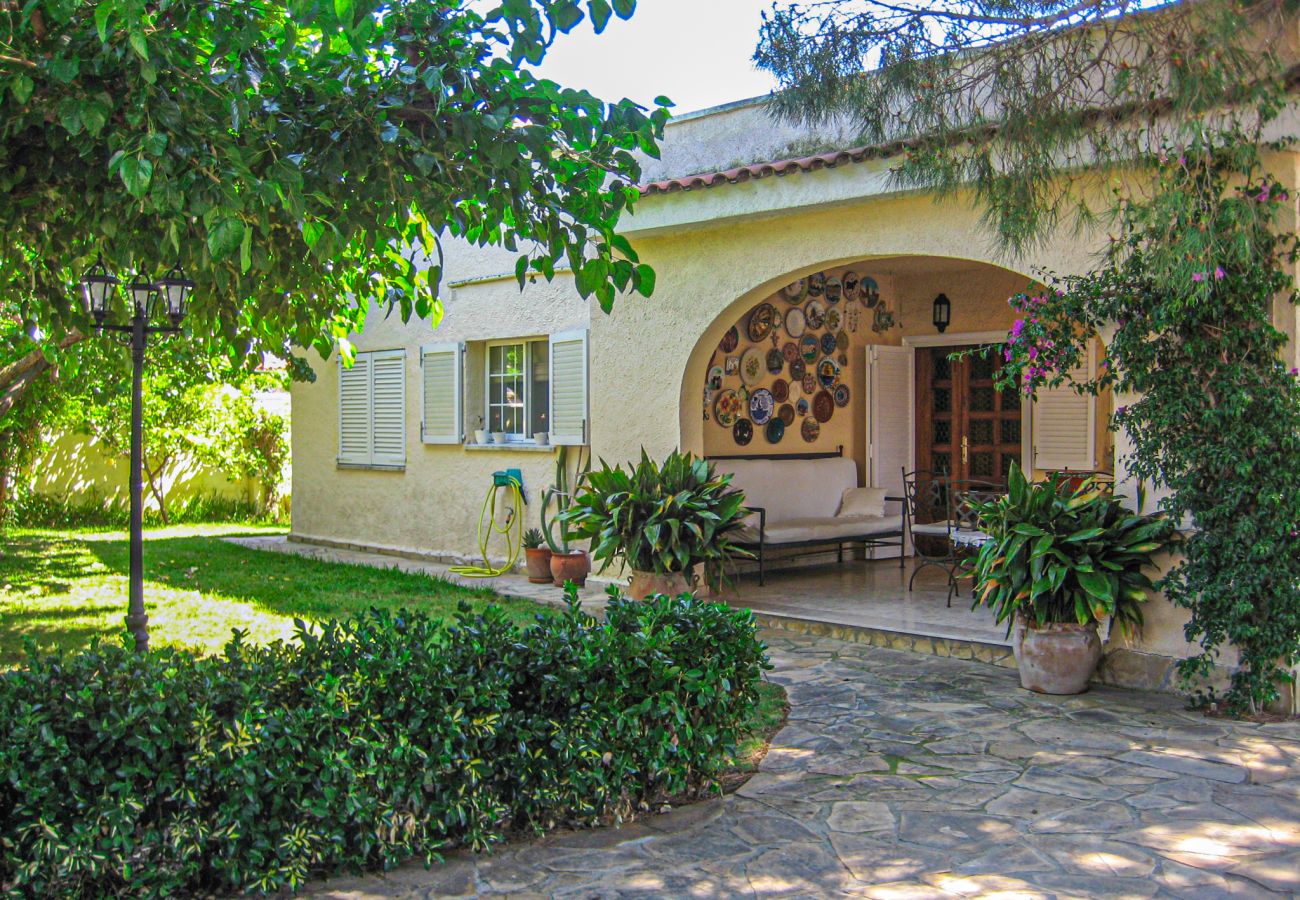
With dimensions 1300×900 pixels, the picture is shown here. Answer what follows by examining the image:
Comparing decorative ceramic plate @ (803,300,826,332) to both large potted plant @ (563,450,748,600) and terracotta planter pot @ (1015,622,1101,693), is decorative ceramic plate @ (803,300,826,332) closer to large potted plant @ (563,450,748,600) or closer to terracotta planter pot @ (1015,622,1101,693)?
large potted plant @ (563,450,748,600)

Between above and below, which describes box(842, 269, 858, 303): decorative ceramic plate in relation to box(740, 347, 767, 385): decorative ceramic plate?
above

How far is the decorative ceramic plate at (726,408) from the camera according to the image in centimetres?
1066

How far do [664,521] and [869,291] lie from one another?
4680 millimetres

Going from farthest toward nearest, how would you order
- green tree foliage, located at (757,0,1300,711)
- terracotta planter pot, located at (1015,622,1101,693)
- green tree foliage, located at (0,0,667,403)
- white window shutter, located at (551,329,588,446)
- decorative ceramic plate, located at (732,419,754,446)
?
1. decorative ceramic plate, located at (732,419,754,446)
2. white window shutter, located at (551,329,588,446)
3. terracotta planter pot, located at (1015,622,1101,693)
4. green tree foliage, located at (757,0,1300,711)
5. green tree foliage, located at (0,0,667,403)

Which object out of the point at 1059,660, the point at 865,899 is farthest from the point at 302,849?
the point at 1059,660

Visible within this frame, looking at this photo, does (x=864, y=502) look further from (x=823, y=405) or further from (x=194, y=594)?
(x=194, y=594)

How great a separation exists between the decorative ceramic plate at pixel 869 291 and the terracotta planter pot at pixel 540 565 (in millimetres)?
4013

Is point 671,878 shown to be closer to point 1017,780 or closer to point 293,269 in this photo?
point 1017,780

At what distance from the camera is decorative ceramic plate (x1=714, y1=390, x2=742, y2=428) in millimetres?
10656

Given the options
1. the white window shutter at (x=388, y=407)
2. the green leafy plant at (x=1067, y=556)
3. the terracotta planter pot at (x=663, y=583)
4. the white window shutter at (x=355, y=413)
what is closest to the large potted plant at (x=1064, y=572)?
the green leafy plant at (x=1067, y=556)

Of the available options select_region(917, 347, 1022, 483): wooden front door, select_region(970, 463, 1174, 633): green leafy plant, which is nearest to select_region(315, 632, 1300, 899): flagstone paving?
select_region(970, 463, 1174, 633): green leafy plant

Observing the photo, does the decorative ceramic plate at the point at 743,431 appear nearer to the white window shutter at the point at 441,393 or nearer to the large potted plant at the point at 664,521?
the large potted plant at the point at 664,521

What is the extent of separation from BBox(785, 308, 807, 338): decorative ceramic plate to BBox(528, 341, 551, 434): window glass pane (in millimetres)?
2357

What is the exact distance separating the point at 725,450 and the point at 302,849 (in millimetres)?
7310
